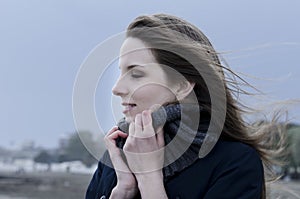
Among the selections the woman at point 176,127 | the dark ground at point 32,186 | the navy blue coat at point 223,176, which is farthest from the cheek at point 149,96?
the dark ground at point 32,186

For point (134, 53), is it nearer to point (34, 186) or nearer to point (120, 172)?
point (120, 172)

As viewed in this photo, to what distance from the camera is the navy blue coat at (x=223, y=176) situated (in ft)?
2.73

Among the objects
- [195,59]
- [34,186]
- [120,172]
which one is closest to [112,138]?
[120,172]

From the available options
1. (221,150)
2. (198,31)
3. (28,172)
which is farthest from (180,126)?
(28,172)

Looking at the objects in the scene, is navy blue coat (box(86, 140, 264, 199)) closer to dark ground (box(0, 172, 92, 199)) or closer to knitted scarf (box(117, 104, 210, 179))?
knitted scarf (box(117, 104, 210, 179))

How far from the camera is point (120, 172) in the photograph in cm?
91

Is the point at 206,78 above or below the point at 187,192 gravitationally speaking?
above

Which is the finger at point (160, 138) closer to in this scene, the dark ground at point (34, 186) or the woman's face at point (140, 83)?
the woman's face at point (140, 83)

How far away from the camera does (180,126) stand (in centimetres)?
89

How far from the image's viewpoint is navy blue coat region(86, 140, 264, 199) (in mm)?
831

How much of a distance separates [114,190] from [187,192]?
14 cm

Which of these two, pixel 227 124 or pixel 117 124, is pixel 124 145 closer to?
pixel 117 124

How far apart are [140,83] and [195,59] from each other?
122mm

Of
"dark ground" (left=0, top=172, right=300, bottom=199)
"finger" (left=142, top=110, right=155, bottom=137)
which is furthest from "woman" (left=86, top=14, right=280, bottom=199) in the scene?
"dark ground" (left=0, top=172, right=300, bottom=199)
